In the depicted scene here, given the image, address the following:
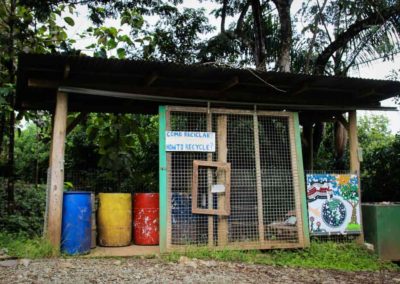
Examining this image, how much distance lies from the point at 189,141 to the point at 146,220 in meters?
1.78

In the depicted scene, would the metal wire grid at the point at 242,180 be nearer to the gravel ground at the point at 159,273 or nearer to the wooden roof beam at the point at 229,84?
the wooden roof beam at the point at 229,84

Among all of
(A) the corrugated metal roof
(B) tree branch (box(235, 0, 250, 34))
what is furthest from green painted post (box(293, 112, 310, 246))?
(B) tree branch (box(235, 0, 250, 34))

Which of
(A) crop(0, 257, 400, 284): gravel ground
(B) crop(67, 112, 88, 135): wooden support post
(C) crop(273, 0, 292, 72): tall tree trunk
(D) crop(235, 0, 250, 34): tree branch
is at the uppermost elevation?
(D) crop(235, 0, 250, 34): tree branch

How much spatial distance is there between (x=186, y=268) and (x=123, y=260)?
1.02 m

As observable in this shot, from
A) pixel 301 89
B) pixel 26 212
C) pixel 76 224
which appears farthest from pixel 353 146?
pixel 26 212

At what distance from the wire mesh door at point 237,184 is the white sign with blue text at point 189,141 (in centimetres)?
12

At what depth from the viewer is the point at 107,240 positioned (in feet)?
23.9

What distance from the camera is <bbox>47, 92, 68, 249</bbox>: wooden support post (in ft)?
20.5

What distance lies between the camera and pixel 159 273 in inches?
212

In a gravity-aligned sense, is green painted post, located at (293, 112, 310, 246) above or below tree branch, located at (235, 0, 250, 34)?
below

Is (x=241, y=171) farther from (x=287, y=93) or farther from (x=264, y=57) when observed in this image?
(x=264, y=57)

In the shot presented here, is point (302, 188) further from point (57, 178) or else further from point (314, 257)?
point (57, 178)

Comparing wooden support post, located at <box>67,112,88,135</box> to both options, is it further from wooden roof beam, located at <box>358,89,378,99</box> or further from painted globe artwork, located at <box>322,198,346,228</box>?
wooden roof beam, located at <box>358,89,378,99</box>

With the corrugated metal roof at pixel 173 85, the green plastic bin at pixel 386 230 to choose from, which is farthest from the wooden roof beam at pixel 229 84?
the green plastic bin at pixel 386 230
